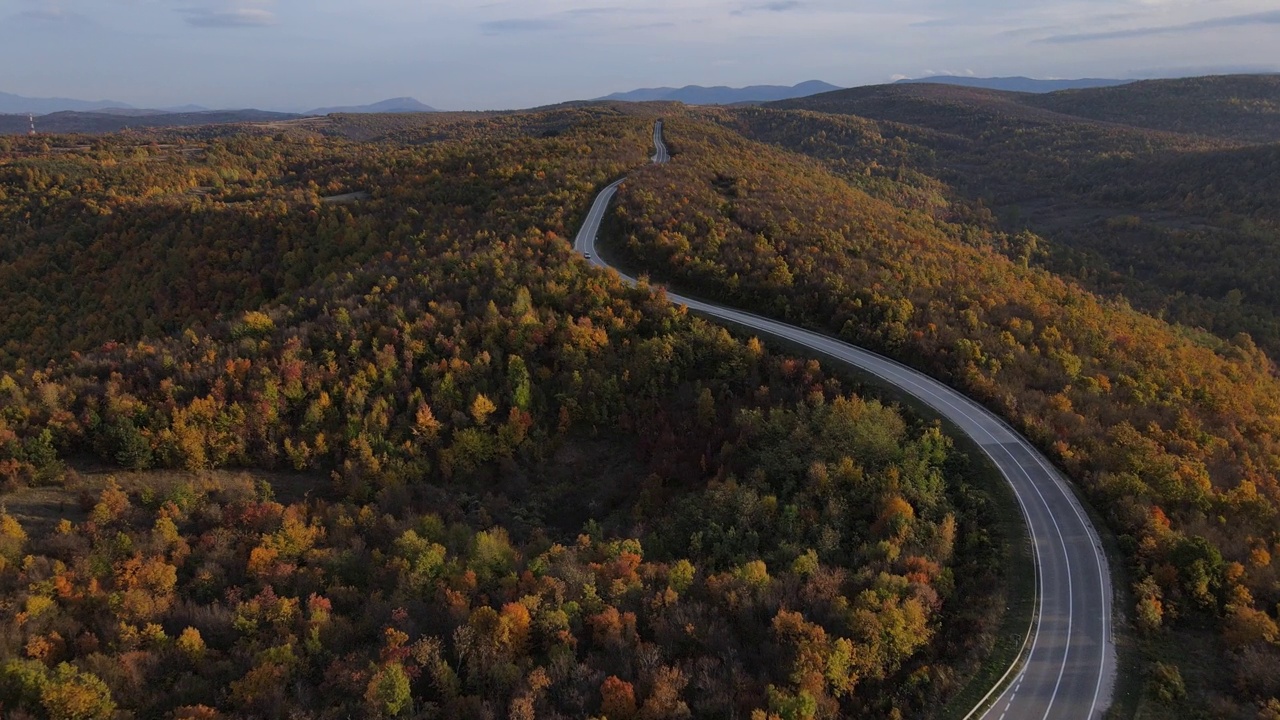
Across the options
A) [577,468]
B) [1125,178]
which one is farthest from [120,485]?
[1125,178]

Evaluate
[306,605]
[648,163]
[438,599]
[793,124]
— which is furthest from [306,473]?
[793,124]

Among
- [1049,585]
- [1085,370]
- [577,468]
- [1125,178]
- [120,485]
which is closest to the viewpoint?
[1049,585]

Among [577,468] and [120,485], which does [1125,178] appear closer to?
[577,468]

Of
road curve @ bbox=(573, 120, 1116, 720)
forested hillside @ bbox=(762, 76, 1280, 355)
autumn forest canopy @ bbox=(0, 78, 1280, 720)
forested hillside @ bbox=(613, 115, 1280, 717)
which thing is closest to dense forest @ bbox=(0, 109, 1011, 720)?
autumn forest canopy @ bbox=(0, 78, 1280, 720)

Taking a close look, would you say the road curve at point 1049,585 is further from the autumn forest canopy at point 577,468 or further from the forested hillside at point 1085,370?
the forested hillside at point 1085,370

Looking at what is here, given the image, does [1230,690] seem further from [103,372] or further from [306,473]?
[103,372]
